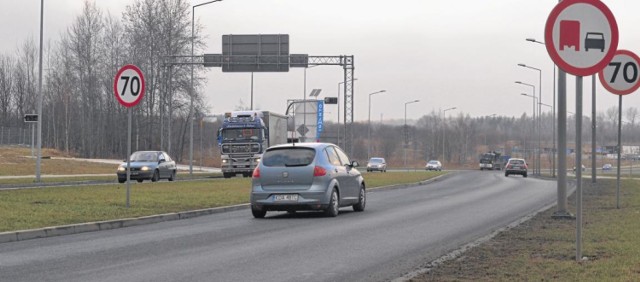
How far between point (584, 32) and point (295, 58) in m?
45.8

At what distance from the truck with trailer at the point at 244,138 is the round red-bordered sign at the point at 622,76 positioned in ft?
104

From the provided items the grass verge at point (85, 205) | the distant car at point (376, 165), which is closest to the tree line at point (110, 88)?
the distant car at point (376, 165)

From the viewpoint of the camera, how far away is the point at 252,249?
1209 centimetres

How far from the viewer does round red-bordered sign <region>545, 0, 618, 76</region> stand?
8789mm

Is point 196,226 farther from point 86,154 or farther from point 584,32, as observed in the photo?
point 86,154

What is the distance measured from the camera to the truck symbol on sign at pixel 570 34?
879 cm

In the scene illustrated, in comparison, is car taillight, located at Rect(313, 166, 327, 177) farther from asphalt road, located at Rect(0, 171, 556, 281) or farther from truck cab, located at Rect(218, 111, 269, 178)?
truck cab, located at Rect(218, 111, 269, 178)

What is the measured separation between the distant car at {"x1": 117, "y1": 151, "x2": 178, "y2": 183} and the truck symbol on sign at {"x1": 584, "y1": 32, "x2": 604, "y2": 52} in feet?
102

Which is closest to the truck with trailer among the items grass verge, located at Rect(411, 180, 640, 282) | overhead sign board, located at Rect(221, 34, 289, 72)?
overhead sign board, located at Rect(221, 34, 289, 72)

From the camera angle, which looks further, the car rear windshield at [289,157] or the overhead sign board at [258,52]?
the overhead sign board at [258,52]

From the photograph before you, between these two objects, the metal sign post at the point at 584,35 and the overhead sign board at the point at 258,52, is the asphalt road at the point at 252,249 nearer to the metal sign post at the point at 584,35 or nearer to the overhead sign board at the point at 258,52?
the metal sign post at the point at 584,35

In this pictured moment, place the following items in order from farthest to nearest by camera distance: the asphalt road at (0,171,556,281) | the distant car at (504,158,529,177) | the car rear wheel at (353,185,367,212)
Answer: the distant car at (504,158,529,177), the car rear wheel at (353,185,367,212), the asphalt road at (0,171,556,281)

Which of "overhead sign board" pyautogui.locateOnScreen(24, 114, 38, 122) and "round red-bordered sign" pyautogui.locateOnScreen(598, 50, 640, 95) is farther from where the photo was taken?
"overhead sign board" pyautogui.locateOnScreen(24, 114, 38, 122)

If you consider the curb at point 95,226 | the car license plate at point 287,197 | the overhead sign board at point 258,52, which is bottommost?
the curb at point 95,226
